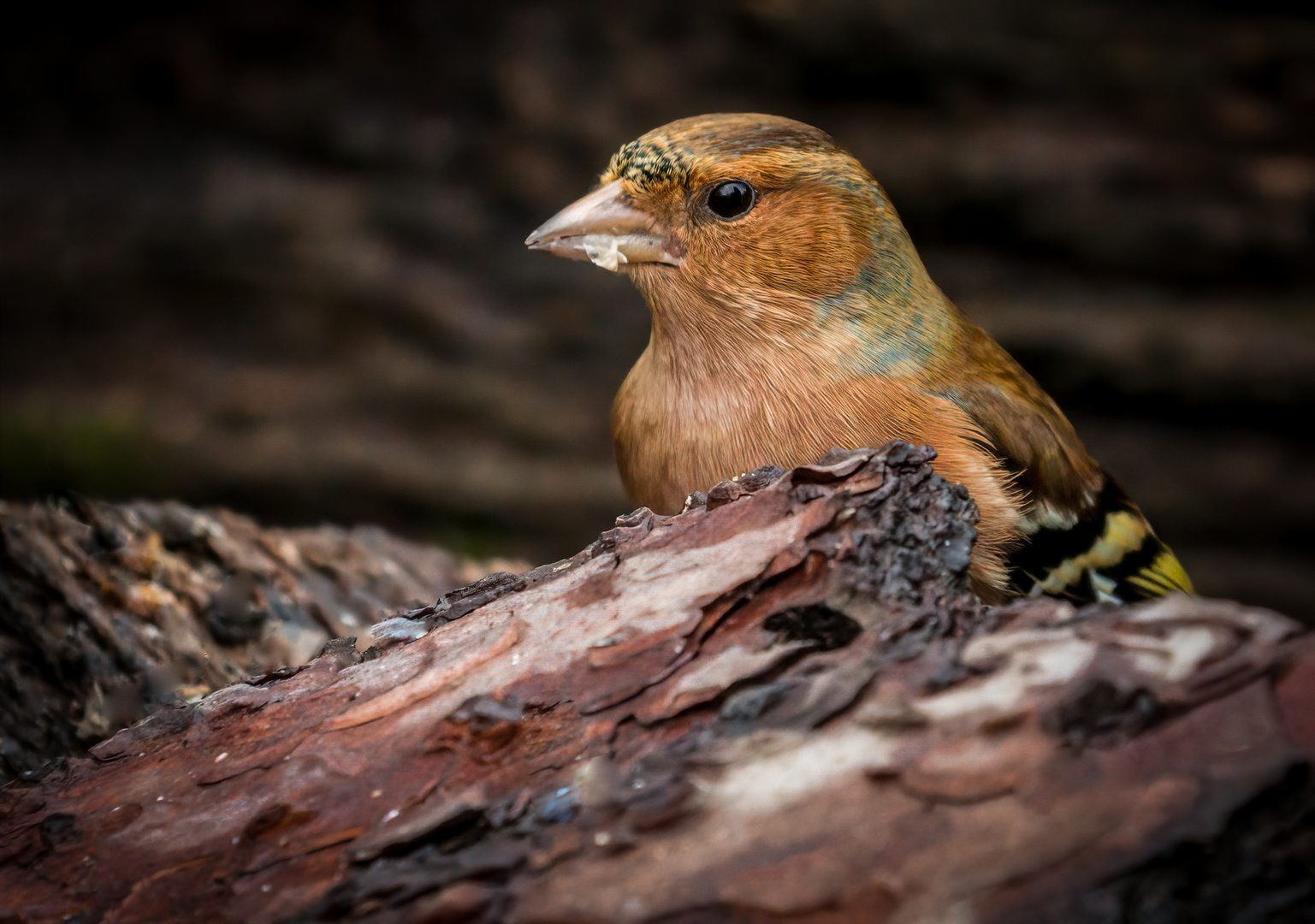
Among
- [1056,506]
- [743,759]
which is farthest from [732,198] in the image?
[743,759]

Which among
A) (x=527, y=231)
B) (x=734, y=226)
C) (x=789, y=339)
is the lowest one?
(x=789, y=339)

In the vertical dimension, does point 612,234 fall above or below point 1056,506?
above

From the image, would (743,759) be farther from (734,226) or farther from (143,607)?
(143,607)

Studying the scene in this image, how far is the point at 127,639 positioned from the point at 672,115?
338 centimetres

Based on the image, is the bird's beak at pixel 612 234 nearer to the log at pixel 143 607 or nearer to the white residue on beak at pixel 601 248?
the white residue on beak at pixel 601 248

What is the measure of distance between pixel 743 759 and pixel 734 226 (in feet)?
4.88

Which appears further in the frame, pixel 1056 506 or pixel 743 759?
pixel 1056 506

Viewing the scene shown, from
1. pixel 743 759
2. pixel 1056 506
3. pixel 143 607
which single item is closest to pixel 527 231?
pixel 143 607

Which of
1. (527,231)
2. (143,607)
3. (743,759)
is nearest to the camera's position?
(743,759)

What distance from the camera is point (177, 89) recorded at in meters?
5.12

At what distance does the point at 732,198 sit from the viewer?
2.57 m

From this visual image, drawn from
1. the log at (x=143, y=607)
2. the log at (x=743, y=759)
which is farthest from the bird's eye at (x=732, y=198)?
the log at (x=143, y=607)

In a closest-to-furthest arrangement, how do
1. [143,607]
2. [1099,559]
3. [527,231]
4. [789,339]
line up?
[789,339], [1099,559], [143,607], [527,231]

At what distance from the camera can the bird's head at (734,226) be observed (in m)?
2.56
